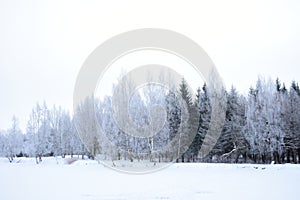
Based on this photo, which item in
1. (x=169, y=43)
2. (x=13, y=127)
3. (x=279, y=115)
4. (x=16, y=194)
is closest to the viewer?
(x=16, y=194)

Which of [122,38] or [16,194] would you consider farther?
[122,38]

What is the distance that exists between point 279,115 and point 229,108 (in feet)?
15.7

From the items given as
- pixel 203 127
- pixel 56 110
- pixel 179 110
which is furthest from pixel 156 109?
pixel 56 110

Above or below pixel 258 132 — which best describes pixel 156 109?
above

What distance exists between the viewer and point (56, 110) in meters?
56.8

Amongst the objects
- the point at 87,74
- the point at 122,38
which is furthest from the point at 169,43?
the point at 87,74

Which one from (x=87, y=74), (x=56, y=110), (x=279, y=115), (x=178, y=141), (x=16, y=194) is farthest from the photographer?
(x=56, y=110)

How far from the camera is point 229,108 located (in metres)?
32.3

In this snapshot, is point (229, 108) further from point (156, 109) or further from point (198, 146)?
point (156, 109)

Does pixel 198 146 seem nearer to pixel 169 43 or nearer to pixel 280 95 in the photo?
pixel 280 95

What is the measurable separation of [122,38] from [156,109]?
1055 cm

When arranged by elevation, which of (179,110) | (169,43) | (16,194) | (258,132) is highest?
(169,43)

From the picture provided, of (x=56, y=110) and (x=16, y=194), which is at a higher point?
(x=56, y=110)

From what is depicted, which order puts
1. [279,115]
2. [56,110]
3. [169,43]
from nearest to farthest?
[169,43]
[279,115]
[56,110]
